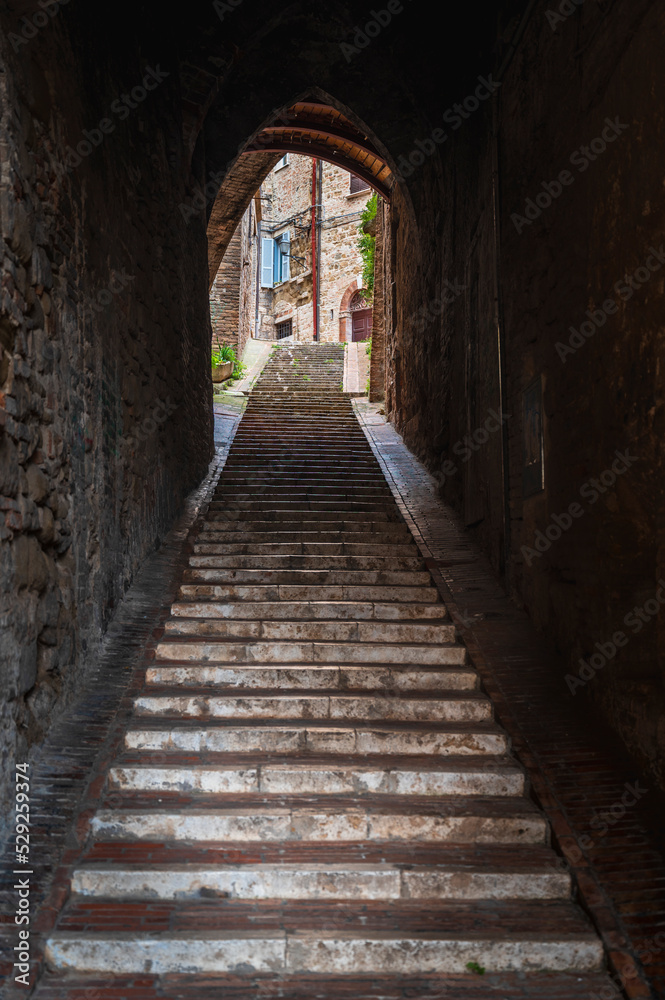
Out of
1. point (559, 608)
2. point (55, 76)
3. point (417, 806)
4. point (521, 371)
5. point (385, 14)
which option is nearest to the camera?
point (417, 806)

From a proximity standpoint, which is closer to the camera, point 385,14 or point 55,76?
point 55,76

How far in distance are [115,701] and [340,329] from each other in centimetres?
2441

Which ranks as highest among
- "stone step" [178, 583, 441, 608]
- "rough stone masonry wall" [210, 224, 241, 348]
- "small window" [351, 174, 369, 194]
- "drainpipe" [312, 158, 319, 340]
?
"small window" [351, 174, 369, 194]

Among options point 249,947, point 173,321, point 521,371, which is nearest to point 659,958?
point 249,947

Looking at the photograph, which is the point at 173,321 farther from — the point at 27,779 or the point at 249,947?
the point at 249,947

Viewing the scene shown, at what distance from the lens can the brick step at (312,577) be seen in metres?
5.45

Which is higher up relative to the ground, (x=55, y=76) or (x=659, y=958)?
(x=55, y=76)

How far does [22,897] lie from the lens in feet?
8.62

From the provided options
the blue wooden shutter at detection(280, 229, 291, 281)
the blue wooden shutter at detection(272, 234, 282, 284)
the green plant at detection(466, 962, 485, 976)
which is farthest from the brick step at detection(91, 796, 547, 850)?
the blue wooden shutter at detection(272, 234, 282, 284)

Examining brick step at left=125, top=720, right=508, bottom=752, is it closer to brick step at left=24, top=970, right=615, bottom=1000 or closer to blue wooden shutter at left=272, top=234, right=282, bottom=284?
brick step at left=24, top=970, right=615, bottom=1000

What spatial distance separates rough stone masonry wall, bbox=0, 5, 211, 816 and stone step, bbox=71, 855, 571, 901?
0.67m

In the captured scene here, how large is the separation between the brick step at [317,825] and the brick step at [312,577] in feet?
7.72

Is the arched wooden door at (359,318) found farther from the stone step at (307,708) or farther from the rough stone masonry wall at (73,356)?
the stone step at (307,708)

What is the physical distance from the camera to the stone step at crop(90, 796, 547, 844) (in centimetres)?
312
